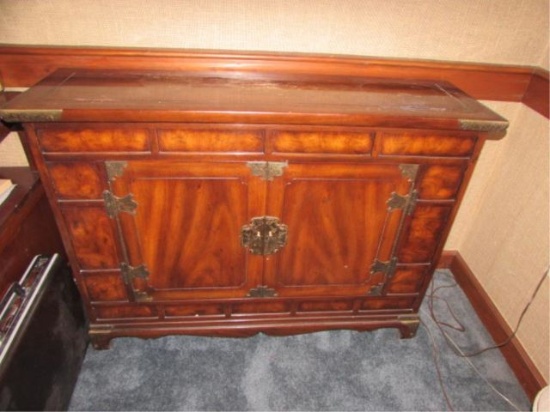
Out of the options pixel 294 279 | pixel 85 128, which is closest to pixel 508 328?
pixel 294 279

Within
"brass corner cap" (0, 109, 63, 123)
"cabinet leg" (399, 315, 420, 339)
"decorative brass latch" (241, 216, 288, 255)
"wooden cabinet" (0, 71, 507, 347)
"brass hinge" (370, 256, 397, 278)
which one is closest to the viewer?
"brass corner cap" (0, 109, 63, 123)

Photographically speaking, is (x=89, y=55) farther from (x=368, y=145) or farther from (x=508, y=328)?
(x=508, y=328)

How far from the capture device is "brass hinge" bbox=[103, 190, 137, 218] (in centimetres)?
118

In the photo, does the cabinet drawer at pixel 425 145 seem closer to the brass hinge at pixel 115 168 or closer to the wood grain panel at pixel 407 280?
the wood grain panel at pixel 407 280

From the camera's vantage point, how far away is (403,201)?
129 cm

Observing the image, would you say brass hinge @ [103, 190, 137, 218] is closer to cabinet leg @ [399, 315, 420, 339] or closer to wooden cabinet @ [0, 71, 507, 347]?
wooden cabinet @ [0, 71, 507, 347]

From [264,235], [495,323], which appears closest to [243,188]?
[264,235]

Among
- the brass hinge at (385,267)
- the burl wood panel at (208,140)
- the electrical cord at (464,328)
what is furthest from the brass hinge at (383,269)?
the burl wood panel at (208,140)

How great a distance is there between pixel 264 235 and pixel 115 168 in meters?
0.56

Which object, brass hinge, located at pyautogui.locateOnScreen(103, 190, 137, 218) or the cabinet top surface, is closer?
the cabinet top surface

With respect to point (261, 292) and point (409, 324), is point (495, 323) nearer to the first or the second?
point (409, 324)

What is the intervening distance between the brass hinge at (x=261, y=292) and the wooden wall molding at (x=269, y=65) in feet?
2.97

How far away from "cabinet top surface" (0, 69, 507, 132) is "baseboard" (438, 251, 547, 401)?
3.60 ft

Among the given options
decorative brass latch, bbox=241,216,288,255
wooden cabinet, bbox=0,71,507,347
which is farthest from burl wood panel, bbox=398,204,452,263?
decorative brass latch, bbox=241,216,288,255
